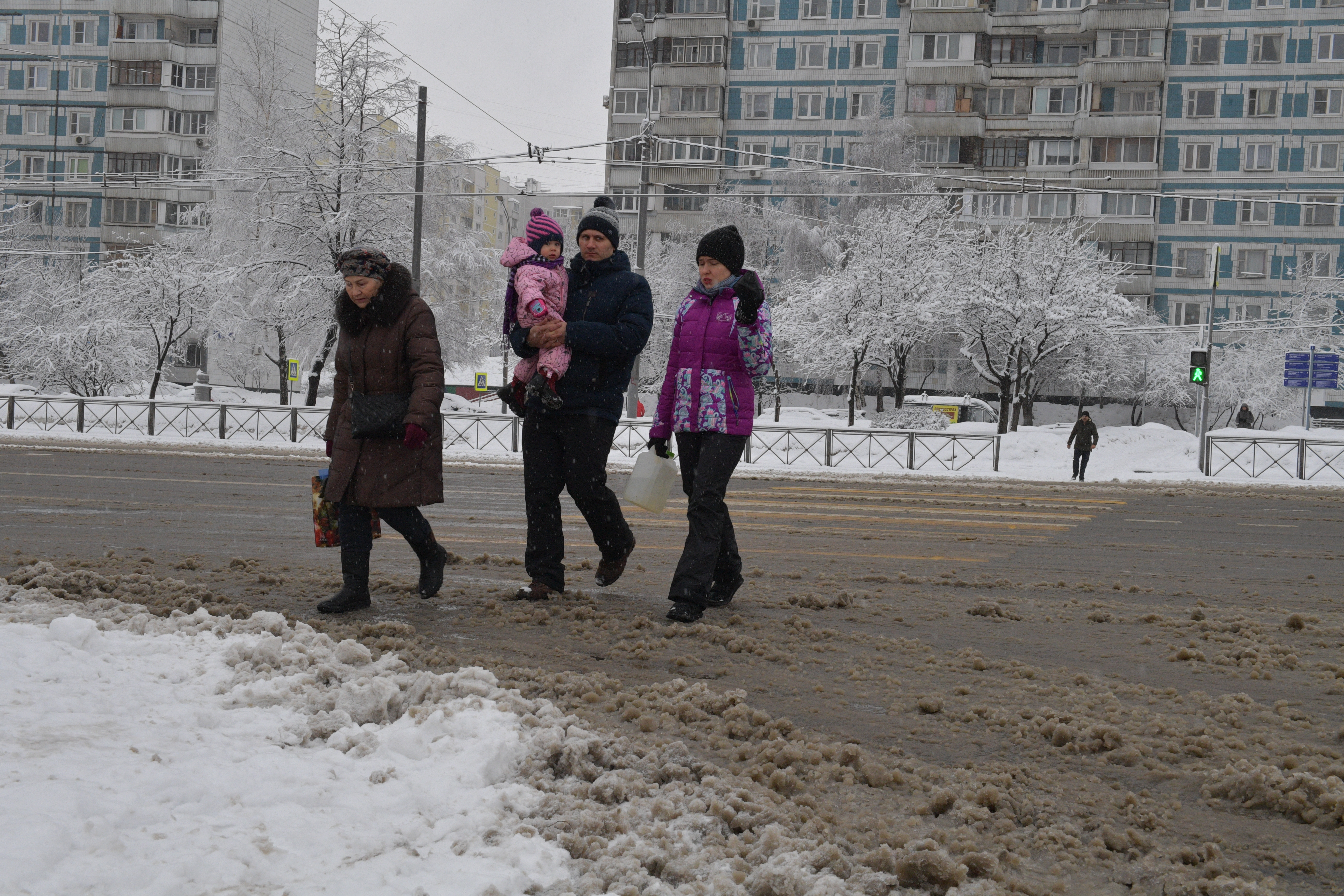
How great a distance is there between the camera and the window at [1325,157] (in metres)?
51.9

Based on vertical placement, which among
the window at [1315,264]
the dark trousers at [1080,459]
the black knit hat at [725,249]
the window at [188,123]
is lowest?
the dark trousers at [1080,459]

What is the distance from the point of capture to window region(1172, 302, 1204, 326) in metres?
53.5

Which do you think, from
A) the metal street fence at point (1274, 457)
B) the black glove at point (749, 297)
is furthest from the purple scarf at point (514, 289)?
the metal street fence at point (1274, 457)

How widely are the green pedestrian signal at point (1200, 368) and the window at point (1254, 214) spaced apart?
32.5 m

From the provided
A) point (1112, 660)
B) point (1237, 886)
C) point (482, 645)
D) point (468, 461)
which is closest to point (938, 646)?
point (1112, 660)

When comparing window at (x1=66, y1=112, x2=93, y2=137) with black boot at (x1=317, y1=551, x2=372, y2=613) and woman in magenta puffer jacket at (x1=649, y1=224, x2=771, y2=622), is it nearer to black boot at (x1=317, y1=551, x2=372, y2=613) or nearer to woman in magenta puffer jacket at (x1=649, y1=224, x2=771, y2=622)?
black boot at (x1=317, y1=551, x2=372, y2=613)

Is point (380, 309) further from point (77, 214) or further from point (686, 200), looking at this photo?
point (77, 214)

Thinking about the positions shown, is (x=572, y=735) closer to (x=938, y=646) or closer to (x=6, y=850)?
(x=6, y=850)

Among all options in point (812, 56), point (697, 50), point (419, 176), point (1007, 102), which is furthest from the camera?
point (812, 56)

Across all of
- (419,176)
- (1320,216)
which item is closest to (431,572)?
(419,176)

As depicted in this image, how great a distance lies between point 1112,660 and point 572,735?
2.81 meters

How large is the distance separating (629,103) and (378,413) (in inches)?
2202

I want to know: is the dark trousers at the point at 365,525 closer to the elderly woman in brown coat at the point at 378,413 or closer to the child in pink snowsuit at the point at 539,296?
the elderly woman in brown coat at the point at 378,413

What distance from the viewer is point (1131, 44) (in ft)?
172
